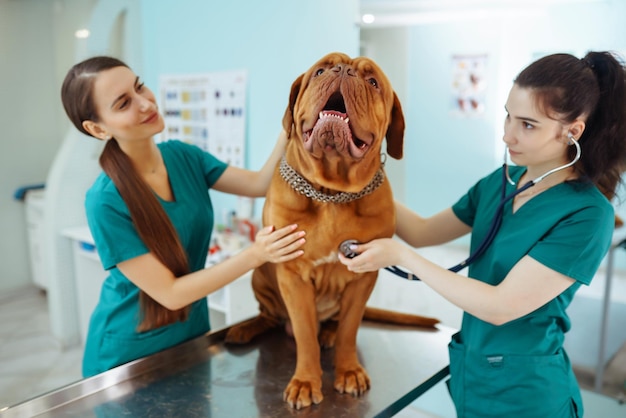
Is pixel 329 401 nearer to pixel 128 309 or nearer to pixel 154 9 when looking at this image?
pixel 128 309

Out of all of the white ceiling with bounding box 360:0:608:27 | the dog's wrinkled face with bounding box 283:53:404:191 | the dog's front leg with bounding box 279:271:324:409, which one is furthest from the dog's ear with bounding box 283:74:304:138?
the white ceiling with bounding box 360:0:608:27

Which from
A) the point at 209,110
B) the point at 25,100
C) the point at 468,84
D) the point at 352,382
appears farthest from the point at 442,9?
the point at 25,100

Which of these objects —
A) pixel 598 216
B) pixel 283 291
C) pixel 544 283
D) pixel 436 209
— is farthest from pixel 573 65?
pixel 436 209

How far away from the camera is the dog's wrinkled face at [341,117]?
0.97 m

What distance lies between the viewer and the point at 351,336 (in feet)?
4.16

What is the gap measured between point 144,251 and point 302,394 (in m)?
0.50

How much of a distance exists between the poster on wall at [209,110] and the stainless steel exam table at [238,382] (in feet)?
5.77

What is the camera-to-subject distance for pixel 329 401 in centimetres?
119

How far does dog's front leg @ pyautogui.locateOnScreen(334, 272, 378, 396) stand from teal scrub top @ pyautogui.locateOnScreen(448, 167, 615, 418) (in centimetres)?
24

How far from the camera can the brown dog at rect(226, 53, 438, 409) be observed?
986 mm

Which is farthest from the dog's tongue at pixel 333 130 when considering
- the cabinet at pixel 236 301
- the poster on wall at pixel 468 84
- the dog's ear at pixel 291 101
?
the poster on wall at pixel 468 84

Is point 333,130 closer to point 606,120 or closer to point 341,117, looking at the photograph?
point 341,117

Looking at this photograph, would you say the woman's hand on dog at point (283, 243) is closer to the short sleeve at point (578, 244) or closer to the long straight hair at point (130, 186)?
the long straight hair at point (130, 186)

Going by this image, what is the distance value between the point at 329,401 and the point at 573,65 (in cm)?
87
